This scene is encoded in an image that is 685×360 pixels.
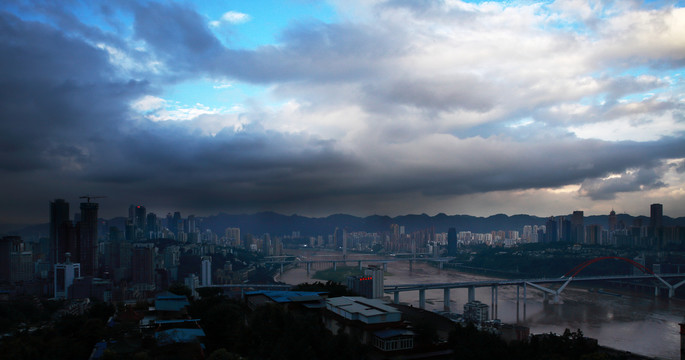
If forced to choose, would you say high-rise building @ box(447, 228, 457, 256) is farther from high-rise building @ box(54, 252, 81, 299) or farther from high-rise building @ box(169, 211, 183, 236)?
high-rise building @ box(54, 252, 81, 299)

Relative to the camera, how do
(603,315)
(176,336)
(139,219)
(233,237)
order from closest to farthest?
(176,336) → (603,315) → (139,219) → (233,237)

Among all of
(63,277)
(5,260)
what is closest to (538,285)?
(63,277)

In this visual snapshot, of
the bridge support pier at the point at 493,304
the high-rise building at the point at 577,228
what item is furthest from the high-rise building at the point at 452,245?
the bridge support pier at the point at 493,304

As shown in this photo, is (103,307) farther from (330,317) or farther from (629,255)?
(629,255)

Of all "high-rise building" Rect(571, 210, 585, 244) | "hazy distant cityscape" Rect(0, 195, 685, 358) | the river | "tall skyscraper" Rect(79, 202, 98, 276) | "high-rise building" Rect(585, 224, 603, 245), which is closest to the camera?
→ the river

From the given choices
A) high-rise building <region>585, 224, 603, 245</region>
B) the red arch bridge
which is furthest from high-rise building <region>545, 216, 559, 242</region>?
the red arch bridge

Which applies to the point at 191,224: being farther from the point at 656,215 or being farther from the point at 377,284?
the point at 656,215
